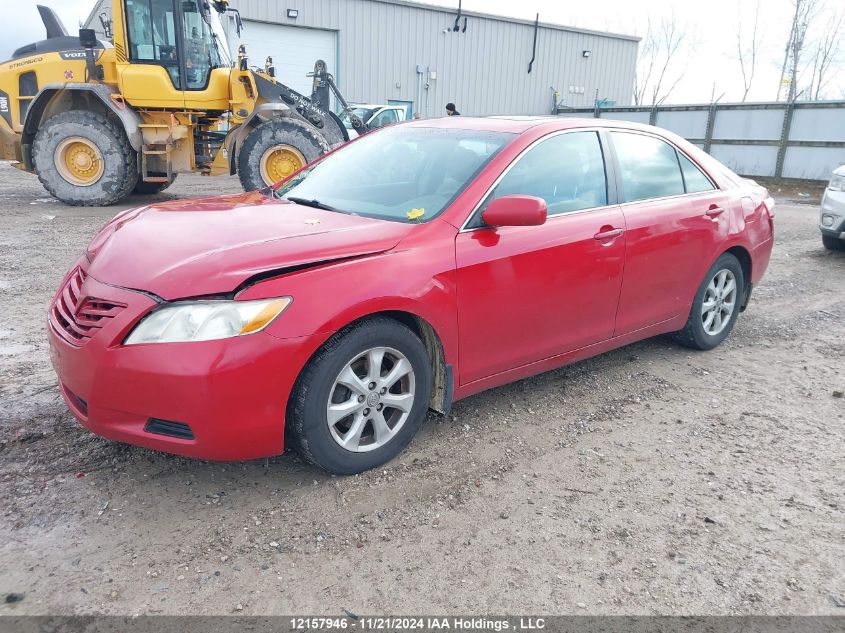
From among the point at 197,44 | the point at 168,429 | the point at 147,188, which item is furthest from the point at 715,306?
the point at 147,188

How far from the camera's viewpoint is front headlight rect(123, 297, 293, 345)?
8.30 ft

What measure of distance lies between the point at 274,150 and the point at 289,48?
1451cm

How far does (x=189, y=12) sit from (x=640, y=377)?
9326 millimetres

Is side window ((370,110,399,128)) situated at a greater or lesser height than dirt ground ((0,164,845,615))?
greater

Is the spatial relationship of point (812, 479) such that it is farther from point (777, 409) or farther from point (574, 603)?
point (574, 603)

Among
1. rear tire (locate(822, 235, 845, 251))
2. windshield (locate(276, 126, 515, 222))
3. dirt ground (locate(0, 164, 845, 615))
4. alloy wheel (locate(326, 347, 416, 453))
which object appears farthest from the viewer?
rear tire (locate(822, 235, 845, 251))

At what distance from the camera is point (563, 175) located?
3729 mm

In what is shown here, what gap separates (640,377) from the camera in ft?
14.3

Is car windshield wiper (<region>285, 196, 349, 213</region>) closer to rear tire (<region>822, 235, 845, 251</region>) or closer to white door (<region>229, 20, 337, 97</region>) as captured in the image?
rear tire (<region>822, 235, 845, 251</region>)

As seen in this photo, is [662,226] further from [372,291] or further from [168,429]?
[168,429]

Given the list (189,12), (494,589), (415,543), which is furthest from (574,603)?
(189,12)

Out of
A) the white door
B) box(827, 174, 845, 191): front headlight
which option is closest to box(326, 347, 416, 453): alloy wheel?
box(827, 174, 845, 191): front headlight

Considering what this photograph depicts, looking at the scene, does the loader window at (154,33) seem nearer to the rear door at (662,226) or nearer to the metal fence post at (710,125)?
the rear door at (662,226)

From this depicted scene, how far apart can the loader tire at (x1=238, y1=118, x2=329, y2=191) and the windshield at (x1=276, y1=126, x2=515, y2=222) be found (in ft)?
21.9
